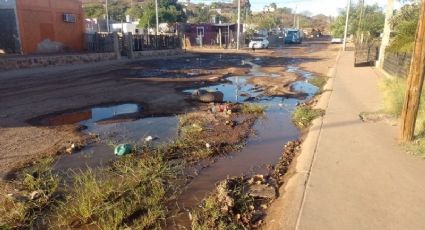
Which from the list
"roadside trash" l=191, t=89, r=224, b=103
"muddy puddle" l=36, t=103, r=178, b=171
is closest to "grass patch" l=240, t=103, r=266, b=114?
"roadside trash" l=191, t=89, r=224, b=103

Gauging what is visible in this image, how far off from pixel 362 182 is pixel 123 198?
11.3 ft

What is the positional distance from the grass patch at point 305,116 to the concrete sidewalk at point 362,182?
624 millimetres

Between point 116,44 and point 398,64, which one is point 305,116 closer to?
point 398,64

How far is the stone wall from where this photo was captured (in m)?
19.0

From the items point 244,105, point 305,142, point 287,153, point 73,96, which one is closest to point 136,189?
point 287,153

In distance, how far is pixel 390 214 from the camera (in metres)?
4.38

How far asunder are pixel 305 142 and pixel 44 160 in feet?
16.7

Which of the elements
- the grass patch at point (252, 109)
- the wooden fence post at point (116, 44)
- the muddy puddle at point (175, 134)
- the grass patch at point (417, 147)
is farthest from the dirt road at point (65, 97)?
the grass patch at point (417, 147)

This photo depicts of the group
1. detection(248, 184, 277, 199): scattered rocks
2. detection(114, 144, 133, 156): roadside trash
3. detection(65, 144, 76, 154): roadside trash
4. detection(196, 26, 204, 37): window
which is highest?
detection(196, 26, 204, 37): window

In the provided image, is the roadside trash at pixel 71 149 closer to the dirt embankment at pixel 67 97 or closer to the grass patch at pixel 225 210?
the dirt embankment at pixel 67 97

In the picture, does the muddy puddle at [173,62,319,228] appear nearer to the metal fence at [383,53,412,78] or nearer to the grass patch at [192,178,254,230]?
the grass patch at [192,178,254,230]

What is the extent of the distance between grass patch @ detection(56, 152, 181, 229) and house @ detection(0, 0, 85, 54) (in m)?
21.0

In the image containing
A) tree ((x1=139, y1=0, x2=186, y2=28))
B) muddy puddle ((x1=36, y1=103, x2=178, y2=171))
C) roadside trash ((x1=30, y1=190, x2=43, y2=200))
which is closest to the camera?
roadside trash ((x1=30, y1=190, x2=43, y2=200))

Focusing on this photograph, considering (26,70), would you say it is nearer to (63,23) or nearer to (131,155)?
(63,23)
